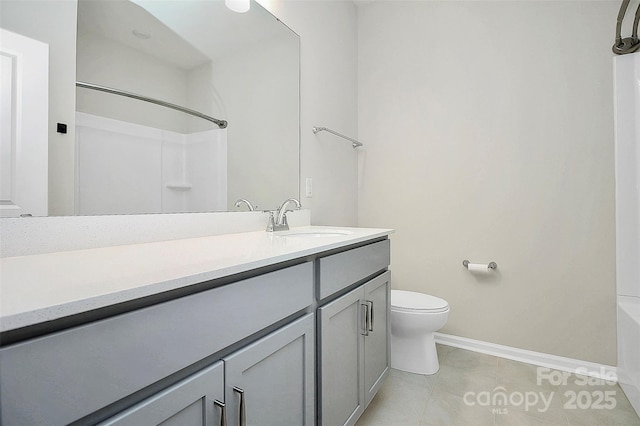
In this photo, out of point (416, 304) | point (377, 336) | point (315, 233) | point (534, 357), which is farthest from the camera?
point (534, 357)

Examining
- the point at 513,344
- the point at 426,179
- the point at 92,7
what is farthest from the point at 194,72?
the point at 513,344

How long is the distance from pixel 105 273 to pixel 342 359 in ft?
2.83

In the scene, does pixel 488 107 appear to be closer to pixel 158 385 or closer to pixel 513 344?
pixel 513 344

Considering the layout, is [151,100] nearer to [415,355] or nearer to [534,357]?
[415,355]

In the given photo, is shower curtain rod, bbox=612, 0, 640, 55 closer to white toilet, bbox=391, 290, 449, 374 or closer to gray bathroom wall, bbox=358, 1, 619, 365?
gray bathroom wall, bbox=358, 1, 619, 365

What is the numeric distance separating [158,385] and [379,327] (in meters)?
1.12

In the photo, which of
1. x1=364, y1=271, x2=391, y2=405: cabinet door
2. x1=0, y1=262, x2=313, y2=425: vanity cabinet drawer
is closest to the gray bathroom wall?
x1=364, y1=271, x2=391, y2=405: cabinet door

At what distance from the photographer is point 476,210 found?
7.18 feet

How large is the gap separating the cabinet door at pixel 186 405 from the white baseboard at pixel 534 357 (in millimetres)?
2008

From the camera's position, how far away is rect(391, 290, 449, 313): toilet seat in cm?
182

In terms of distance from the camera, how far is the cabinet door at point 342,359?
1.09 metres

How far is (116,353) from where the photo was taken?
51 centimetres

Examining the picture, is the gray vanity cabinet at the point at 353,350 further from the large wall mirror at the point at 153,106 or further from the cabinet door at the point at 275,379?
the large wall mirror at the point at 153,106

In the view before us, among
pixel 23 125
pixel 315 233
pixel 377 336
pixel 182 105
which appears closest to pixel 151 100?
pixel 182 105
